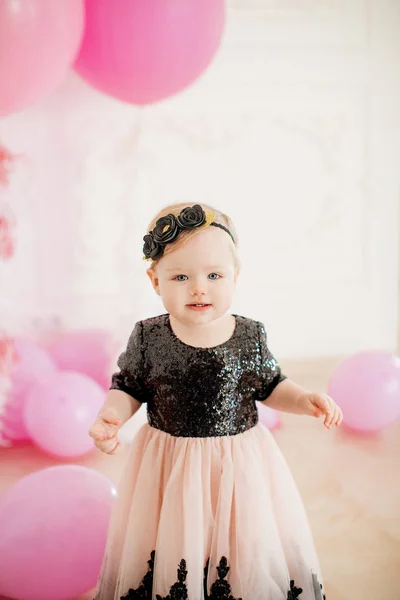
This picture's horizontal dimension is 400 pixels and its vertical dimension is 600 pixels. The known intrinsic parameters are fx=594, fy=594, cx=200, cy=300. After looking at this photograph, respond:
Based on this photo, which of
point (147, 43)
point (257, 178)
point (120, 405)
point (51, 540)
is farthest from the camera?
point (257, 178)

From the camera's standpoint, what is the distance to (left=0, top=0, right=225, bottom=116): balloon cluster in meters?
1.94

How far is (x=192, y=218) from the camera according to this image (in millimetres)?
1314

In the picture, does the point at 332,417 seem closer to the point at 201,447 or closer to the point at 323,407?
the point at 323,407

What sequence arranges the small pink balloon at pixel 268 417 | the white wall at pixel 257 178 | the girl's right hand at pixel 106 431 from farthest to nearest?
1. the white wall at pixel 257 178
2. the small pink balloon at pixel 268 417
3. the girl's right hand at pixel 106 431

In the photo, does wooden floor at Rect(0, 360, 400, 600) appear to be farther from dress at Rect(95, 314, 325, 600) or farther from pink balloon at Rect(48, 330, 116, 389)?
dress at Rect(95, 314, 325, 600)

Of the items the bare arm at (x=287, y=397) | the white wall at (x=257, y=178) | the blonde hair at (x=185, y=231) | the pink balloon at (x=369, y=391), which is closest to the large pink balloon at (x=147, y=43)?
the white wall at (x=257, y=178)

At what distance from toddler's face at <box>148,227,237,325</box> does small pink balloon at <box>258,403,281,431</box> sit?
1.50 metres

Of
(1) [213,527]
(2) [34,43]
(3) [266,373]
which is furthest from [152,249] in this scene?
(2) [34,43]

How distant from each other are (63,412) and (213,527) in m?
1.27

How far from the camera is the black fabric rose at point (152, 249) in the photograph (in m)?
1.35

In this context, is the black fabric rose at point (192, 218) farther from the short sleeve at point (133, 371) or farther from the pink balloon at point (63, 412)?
the pink balloon at point (63, 412)

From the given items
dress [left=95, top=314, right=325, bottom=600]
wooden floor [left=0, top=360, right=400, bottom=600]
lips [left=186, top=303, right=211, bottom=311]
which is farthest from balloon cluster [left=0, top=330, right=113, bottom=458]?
lips [left=186, top=303, right=211, bottom=311]

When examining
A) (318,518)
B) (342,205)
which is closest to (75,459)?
(318,518)

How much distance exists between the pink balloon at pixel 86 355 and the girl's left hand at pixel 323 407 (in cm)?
173
